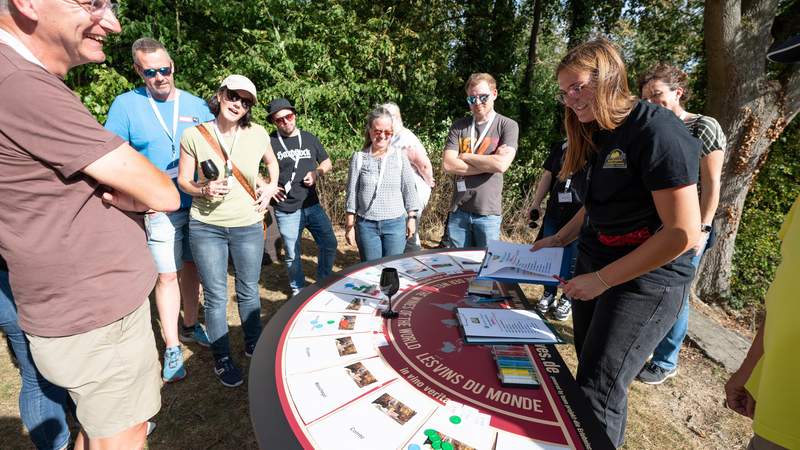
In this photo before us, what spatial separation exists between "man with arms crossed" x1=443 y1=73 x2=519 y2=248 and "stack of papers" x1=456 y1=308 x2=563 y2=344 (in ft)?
4.86

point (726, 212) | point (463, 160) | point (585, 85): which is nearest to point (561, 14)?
point (726, 212)

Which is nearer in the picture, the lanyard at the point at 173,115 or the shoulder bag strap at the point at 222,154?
the shoulder bag strap at the point at 222,154

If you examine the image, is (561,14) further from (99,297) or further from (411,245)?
(99,297)

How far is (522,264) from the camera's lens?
1935mm

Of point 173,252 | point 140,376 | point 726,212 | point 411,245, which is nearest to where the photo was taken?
point 140,376

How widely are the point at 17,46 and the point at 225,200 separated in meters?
1.39

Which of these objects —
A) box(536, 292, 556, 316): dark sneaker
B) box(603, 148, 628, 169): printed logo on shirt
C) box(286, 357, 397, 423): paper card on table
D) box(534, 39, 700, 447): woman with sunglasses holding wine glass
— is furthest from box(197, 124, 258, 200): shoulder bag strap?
box(536, 292, 556, 316): dark sneaker

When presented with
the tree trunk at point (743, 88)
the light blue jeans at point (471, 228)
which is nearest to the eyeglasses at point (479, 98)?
the light blue jeans at point (471, 228)

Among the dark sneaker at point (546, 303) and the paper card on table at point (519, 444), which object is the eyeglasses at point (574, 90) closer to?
the paper card on table at point (519, 444)

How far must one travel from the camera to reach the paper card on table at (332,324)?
163 centimetres

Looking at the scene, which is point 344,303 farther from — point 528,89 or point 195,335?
point 528,89

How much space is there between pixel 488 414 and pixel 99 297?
129cm

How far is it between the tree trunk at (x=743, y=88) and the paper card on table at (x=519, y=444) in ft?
16.6

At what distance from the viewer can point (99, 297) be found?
1.22 metres
